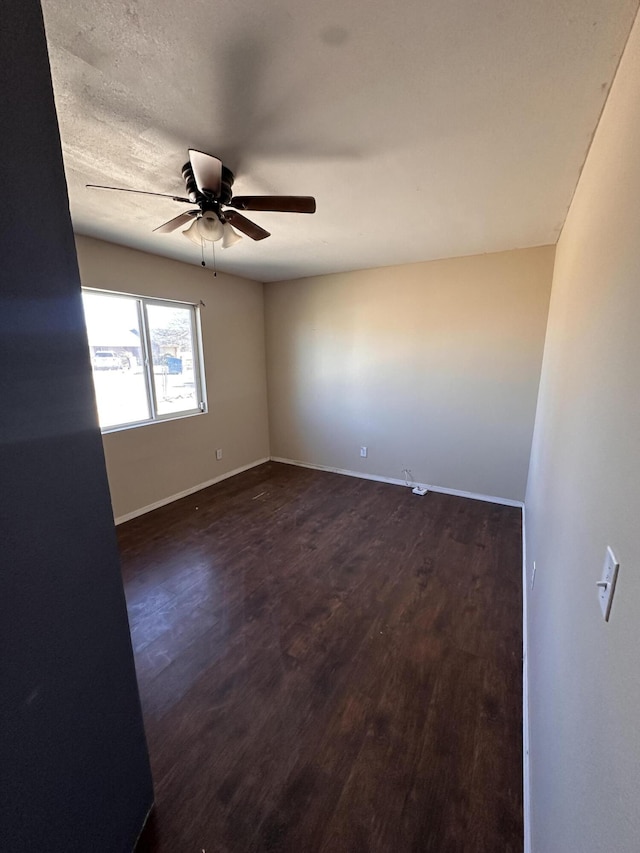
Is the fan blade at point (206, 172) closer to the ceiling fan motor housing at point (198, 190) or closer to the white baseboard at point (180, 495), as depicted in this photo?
the ceiling fan motor housing at point (198, 190)

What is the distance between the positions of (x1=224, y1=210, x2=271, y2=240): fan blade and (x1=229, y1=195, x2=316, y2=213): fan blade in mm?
130

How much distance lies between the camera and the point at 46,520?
814 mm

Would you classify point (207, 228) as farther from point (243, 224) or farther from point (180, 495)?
point (180, 495)

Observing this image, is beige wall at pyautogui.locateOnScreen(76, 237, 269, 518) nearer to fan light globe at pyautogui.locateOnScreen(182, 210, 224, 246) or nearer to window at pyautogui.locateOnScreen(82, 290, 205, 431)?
window at pyautogui.locateOnScreen(82, 290, 205, 431)

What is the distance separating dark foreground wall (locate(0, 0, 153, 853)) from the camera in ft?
2.36

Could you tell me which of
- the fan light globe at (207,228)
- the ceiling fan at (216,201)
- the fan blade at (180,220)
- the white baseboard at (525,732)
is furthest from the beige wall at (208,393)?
the white baseboard at (525,732)

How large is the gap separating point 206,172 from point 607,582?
2010 millimetres

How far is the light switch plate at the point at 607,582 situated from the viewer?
637mm

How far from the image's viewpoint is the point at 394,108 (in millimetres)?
1343

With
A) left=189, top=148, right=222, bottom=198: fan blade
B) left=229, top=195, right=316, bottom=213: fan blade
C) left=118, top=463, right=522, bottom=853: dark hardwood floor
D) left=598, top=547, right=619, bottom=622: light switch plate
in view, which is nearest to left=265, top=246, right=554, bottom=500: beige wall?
left=118, top=463, right=522, bottom=853: dark hardwood floor

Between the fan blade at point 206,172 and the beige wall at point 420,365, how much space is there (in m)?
2.48

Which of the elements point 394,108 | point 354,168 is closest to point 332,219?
point 354,168

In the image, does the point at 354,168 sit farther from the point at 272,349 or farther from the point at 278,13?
the point at 272,349

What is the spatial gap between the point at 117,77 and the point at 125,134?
35cm
